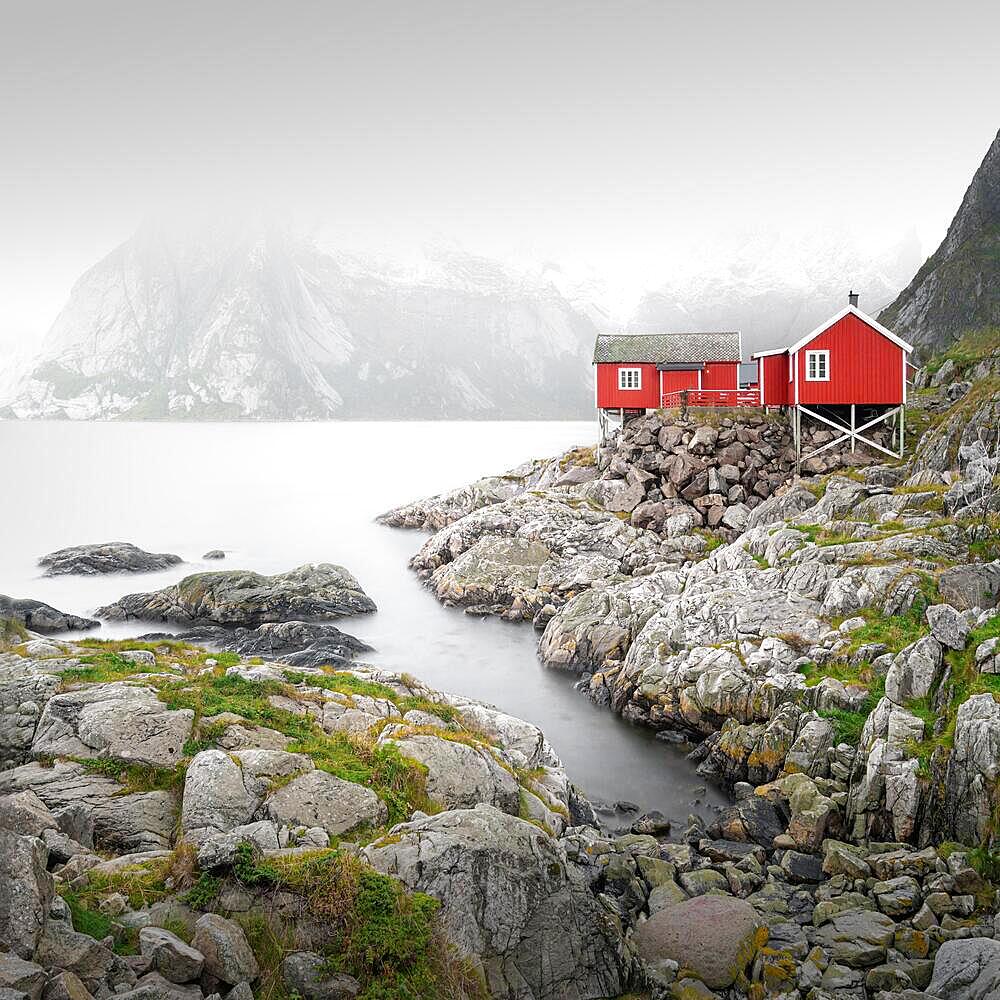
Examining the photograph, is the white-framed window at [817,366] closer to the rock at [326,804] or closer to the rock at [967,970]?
the rock at [967,970]

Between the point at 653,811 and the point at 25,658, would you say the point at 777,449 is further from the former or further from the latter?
the point at 25,658

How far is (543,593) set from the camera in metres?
42.3

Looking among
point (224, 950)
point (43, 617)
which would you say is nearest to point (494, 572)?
point (43, 617)

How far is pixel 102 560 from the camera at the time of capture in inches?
2131

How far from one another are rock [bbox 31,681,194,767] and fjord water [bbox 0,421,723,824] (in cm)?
1290

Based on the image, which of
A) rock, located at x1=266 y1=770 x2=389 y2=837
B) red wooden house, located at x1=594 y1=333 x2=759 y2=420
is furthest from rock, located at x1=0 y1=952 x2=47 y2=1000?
red wooden house, located at x1=594 y1=333 x2=759 y2=420

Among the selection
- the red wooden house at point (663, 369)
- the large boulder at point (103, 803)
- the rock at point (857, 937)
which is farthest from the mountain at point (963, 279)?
the large boulder at point (103, 803)

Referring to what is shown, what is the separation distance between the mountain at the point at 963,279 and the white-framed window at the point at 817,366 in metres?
67.4

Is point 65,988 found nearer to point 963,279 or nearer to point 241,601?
point 241,601

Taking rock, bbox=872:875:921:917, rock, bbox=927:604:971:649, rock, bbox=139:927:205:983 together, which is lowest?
rock, bbox=872:875:921:917

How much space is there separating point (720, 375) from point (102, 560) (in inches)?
1883

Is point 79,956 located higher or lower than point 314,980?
higher

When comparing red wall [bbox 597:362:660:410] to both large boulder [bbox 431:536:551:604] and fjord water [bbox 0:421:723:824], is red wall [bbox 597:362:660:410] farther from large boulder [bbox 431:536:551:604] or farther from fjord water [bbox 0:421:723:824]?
fjord water [bbox 0:421:723:824]

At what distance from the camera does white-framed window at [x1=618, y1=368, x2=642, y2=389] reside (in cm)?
5550
